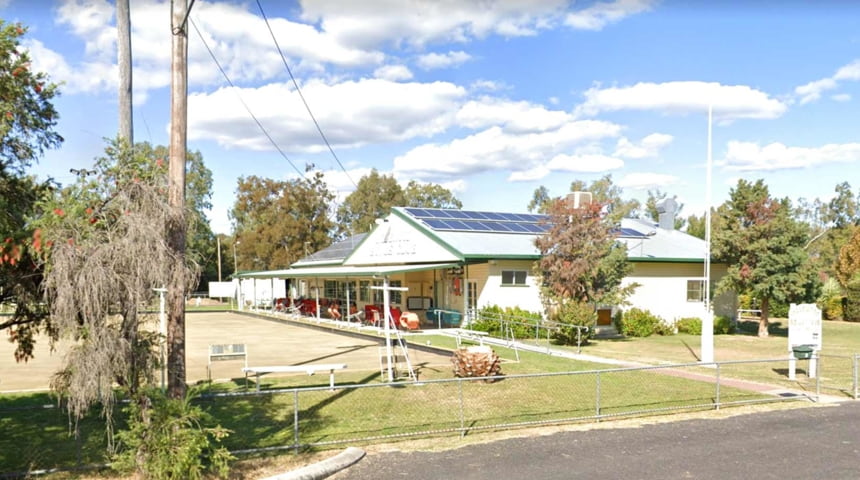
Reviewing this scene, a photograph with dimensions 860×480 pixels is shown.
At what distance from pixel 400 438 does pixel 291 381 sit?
5.55 meters

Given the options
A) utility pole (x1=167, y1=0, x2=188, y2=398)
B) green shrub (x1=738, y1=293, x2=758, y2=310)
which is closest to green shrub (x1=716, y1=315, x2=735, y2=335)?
green shrub (x1=738, y1=293, x2=758, y2=310)

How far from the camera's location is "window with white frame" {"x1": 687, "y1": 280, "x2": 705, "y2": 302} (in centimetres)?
3013

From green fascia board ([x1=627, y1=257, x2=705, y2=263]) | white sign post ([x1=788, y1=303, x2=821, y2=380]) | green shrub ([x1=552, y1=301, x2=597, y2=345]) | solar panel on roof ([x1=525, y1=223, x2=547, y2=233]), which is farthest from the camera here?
solar panel on roof ([x1=525, y1=223, x2=547, y2=233])

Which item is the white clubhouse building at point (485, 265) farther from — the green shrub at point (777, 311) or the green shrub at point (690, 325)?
the green shrub at point (777, 311)

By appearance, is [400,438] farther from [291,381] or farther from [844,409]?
[844,409]

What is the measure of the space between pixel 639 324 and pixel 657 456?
19.1 m

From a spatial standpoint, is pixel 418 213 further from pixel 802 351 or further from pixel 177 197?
pixel 177 197

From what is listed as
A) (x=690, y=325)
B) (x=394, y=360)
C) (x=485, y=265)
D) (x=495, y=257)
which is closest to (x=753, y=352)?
(x=690, y=325)

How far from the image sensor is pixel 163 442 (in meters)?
7.46

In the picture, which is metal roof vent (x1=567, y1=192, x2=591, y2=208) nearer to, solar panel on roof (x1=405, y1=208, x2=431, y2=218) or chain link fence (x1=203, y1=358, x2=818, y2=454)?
solar panel on roof (x1=405, y1=208, x2=431, y2=218)

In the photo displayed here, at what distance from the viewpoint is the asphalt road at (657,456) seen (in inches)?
332

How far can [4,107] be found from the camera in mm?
7180

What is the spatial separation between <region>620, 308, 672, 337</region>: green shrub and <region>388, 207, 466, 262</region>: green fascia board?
23.9 ft

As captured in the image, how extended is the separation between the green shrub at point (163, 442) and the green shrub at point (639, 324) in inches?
878
